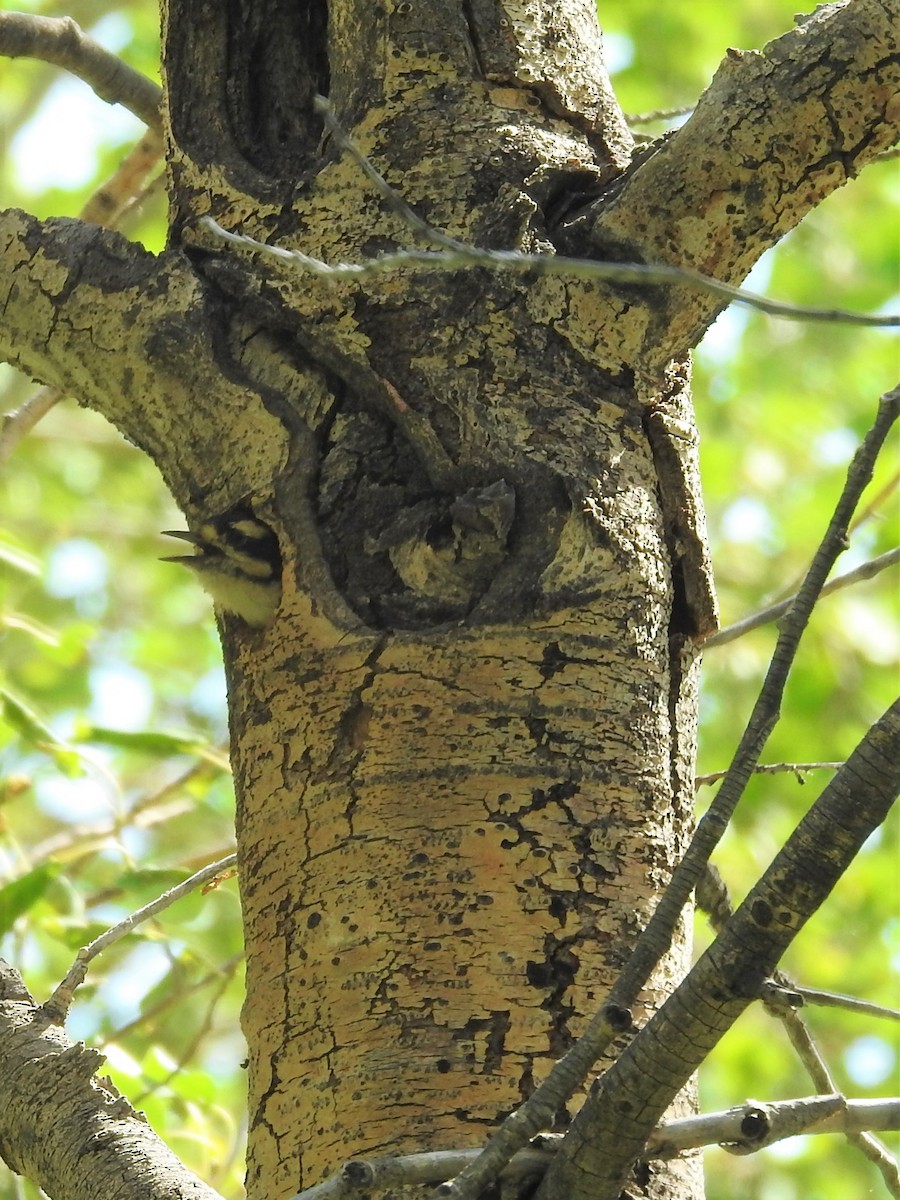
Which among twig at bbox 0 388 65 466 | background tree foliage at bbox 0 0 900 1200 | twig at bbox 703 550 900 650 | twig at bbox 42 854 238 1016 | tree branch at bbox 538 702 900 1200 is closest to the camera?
tree branch at bbox 538 702 900 1200

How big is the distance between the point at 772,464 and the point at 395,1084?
14.6ft

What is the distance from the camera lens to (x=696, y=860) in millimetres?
949

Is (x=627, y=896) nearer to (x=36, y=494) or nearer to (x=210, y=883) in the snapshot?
(x=210, y=883)

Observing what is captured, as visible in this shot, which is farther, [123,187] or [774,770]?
[123,187]

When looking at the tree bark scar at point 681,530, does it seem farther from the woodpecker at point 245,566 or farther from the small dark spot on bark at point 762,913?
the small dark spot on bark at point 762,913

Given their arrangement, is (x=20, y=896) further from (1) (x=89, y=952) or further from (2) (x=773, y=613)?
(2) (x=773, y=613)

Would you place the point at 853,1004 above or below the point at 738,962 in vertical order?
above

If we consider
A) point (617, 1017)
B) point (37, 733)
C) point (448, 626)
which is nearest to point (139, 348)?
point (448, 626)

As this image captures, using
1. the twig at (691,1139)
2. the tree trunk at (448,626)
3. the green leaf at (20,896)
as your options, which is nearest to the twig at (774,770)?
the tree trunk at (448,626)

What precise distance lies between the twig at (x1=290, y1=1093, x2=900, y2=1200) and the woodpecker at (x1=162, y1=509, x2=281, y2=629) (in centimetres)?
55

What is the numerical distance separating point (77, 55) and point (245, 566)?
3.59 feet

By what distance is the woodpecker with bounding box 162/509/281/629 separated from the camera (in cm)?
138

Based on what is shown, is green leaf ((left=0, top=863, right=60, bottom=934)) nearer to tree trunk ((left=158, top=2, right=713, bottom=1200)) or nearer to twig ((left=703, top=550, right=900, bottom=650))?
tree trunk ((left=158, top=2, right=713, bottom=1200))

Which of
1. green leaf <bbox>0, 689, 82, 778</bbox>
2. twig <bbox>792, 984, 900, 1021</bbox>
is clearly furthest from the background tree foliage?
twig <bbox>792, 984, 900, 1021</bbox>
